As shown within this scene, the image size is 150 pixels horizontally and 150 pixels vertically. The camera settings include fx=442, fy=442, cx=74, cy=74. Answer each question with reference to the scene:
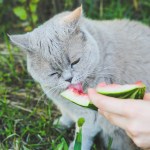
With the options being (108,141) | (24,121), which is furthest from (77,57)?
(24,121)

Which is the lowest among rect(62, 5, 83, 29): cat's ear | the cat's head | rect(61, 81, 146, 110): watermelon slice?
rect(61, 81, 146, 110): watermelon slice

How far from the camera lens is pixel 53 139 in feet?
10.1

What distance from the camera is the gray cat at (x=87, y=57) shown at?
2557 millimetres

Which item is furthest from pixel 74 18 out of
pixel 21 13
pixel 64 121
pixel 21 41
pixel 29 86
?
pixel 21 13

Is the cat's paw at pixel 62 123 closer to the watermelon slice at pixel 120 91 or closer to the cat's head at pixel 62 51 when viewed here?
the cat's head at pixel 62 51

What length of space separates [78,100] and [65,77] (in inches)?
9.0

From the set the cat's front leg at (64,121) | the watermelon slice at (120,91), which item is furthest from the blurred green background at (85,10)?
the watermelon slice at (120,91)

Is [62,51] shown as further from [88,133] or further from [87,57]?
[88,133]

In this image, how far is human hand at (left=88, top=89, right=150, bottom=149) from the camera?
6.77ft

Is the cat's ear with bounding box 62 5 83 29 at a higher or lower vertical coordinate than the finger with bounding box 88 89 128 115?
higher

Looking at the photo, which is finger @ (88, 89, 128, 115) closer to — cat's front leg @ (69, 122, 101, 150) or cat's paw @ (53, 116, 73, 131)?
cat's front leg @ (69, 122, 101, 150)

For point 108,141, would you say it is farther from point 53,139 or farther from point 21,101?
point 21,101

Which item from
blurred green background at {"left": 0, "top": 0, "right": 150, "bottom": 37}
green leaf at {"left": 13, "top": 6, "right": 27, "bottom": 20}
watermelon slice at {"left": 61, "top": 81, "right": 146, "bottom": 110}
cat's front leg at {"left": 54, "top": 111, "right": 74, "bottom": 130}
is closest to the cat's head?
watermelon slice at {"left": 61, "top": 81, "right": 146, "bottom": 110}

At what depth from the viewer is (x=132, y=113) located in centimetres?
206
